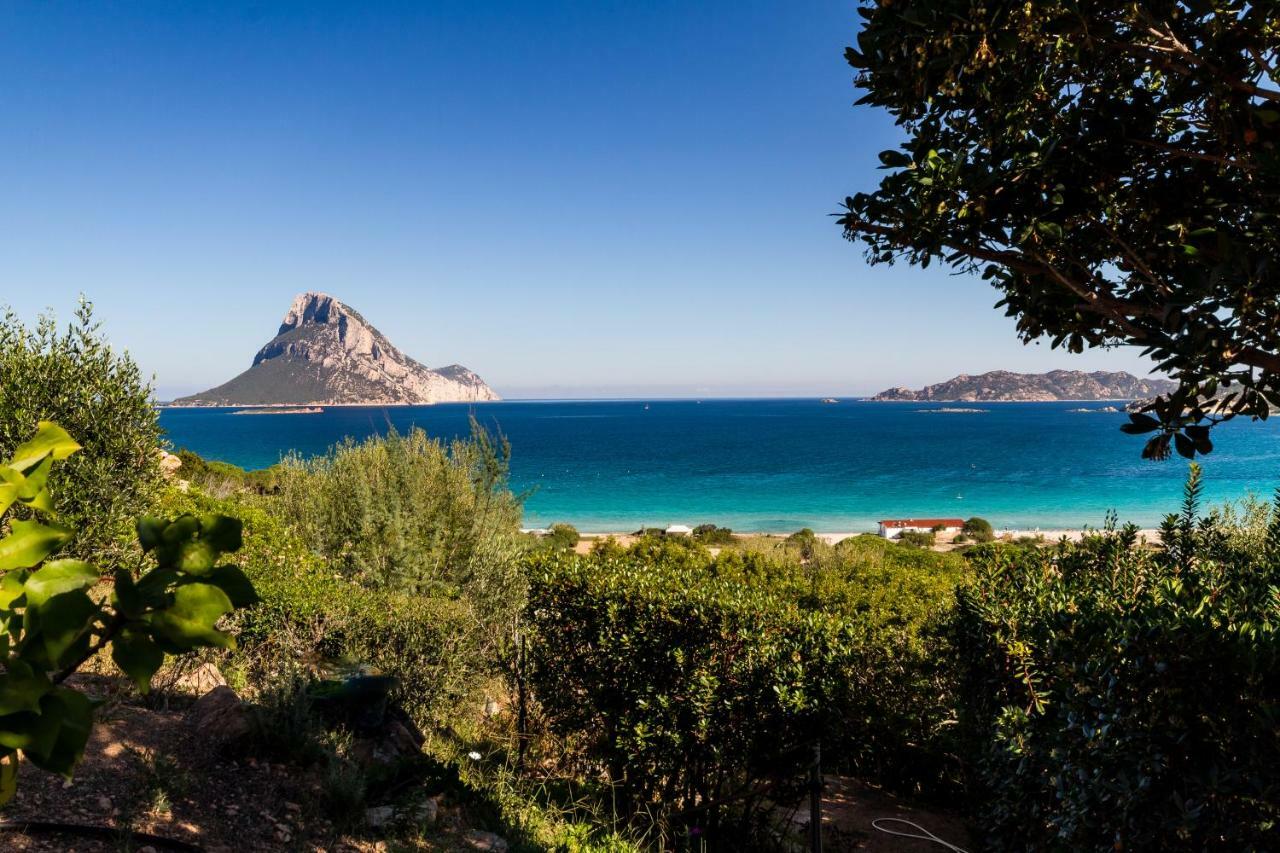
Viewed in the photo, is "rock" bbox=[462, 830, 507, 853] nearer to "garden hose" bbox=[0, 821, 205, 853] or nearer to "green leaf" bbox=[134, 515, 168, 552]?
"garden hose" bbox=[0, 821, 205, 853]

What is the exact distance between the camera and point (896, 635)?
6.86m

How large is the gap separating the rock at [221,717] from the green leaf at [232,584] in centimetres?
600

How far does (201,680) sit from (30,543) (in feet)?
29.9

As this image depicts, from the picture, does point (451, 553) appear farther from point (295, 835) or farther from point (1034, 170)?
point (1034, 170)

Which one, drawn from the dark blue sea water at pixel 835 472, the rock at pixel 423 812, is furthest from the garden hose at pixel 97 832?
Answer: the dark blue sea water at pixel 835 472

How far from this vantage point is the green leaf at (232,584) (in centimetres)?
93

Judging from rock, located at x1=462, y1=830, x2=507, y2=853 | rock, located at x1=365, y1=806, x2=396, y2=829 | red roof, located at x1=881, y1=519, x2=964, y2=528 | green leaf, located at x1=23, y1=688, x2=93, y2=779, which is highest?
green leaf, located at x1=23, y1=688, x2=93, y2=779

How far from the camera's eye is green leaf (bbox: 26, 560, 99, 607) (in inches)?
36.2

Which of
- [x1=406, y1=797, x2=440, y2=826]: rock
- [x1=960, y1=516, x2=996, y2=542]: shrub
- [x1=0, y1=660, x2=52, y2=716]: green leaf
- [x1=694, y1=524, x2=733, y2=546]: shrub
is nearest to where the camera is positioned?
[x1=0, y1=660, x2=52, y2=716]: green leaf

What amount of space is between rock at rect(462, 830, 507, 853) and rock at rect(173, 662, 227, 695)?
167 inches

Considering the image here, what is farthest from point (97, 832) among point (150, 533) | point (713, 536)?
point (713, 536)

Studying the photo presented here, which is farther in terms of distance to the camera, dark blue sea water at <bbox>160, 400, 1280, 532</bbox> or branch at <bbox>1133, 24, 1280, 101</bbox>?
dark blue sea water at <bbox>160, 400, 1280, 532</bbox>

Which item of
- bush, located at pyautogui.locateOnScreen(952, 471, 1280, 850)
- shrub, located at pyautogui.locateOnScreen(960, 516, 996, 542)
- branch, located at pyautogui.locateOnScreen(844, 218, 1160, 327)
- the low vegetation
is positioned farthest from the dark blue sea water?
bush, located at pyautogui.locateOnScreen(952, 471, 1280, 850)

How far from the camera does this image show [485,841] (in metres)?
5.21
